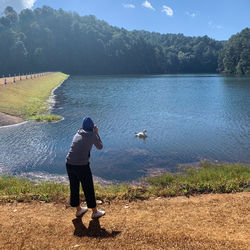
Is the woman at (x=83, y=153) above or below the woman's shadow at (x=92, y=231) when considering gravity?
above

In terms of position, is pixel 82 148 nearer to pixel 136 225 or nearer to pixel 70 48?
pixel 136 225

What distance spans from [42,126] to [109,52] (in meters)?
143

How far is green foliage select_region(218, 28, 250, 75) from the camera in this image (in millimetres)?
119169

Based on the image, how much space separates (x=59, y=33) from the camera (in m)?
155

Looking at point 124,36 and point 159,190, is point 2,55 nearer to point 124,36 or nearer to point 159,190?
point 124,36

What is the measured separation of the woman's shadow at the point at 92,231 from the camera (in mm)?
6436

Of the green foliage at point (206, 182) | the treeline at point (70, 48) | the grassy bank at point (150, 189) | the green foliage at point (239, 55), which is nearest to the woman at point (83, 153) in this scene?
the grassy bank at point (150, 189)

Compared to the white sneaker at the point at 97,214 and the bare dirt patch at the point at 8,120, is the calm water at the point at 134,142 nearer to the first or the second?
the bare dirt patch at the point at 8,120

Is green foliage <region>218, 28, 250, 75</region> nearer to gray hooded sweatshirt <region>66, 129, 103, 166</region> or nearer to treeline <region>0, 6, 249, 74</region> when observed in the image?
treeline <region>0, 6, 249, 74</region>

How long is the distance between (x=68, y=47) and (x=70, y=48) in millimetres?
1254

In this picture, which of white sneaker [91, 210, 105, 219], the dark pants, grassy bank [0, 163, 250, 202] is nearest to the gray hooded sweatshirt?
the dark pants

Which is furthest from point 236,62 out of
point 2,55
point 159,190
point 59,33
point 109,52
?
point 159,190

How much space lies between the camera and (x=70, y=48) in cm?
15225

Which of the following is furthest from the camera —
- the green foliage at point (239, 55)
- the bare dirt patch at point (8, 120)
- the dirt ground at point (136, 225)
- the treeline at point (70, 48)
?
the treeline at point (70, 48)
